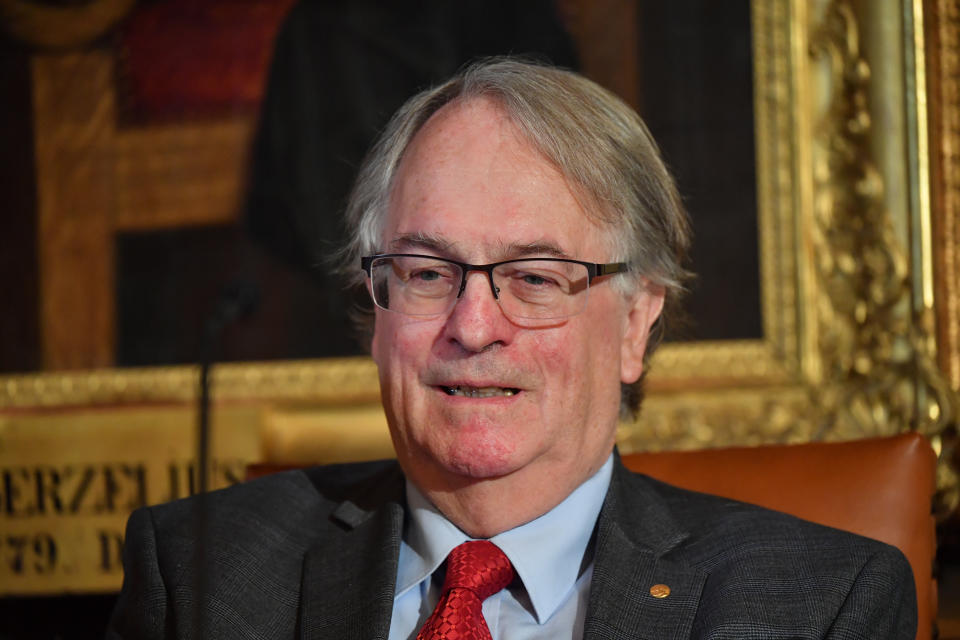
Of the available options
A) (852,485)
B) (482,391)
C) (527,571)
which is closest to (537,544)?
(527,571)

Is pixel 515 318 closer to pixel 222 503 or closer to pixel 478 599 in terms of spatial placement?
pixel 478 599

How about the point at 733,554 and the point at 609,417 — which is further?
the point at 609,417

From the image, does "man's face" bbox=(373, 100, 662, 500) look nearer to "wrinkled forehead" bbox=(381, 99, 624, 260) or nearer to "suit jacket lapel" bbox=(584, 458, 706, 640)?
"wrinkled forehead" bbox=(381, 99, 624, 260)

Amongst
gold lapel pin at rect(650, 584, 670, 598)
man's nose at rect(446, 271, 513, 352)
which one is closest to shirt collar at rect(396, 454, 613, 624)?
gold lapel pin at rect(650, 584, 670, 598)

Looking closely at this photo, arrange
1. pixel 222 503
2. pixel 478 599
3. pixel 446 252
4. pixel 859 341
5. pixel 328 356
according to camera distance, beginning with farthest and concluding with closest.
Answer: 1. pixel 328 356
2. pixel 859 341
3. pixel 222 503
4. pixel 446 252
5. pixel 478 599

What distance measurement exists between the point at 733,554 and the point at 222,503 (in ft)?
3.03

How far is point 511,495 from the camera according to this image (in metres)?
1.67

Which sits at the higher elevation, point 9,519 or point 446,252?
point 446,252

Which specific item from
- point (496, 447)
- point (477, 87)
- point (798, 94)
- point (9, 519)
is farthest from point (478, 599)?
point (9, 519)

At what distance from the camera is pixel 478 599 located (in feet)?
5.19

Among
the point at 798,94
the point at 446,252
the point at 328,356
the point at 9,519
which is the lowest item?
the point at 9,519

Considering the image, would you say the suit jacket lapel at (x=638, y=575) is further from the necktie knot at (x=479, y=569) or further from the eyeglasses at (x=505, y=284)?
the eyeglasses at (x=505, y=284)

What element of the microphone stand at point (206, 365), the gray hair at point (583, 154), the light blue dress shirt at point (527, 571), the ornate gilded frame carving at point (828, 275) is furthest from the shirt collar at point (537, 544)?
the ornate gilded frame carving at point (828, 275)

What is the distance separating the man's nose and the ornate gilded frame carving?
157 centimetres
